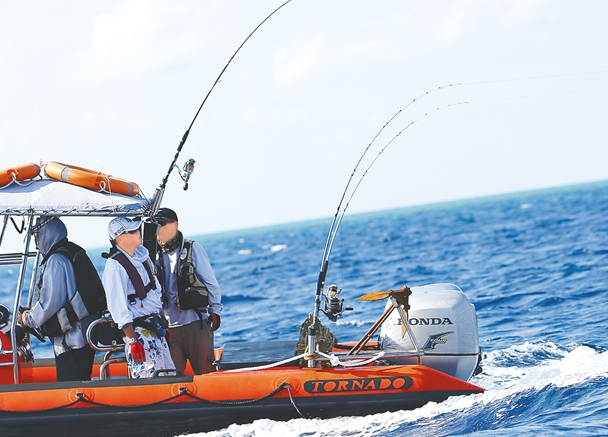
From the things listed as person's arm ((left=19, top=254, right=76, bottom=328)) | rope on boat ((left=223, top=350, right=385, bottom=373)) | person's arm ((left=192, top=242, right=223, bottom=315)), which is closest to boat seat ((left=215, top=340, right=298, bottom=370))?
rope on boat ((left=223, top=350, right=385, bottom=373))

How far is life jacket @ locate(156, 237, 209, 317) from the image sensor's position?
5566 millimetres

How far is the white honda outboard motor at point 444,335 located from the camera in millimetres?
5719

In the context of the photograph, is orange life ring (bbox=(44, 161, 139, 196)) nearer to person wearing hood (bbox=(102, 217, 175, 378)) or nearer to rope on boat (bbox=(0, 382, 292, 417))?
person wearing hood (bbox=(102, 217, 175, 378))

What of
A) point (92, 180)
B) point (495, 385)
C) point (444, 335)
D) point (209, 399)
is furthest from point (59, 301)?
point (495, 385)

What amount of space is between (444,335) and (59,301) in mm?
2606

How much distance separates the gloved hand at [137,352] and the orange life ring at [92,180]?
3.23ft

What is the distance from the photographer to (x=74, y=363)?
5.46 metres

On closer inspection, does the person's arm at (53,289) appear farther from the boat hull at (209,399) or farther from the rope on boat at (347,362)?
the rope on boat at (347,362)

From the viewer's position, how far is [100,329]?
5.23 meters

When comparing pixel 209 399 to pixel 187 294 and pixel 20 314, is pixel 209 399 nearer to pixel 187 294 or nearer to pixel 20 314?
pixel 187 294

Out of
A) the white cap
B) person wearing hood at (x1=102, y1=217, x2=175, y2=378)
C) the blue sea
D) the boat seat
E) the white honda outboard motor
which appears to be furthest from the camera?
the boat seat

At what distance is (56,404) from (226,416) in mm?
1107

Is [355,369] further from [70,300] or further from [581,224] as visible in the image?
[581,224]

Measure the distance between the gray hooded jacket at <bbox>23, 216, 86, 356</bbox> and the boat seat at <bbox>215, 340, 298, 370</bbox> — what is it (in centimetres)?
107
